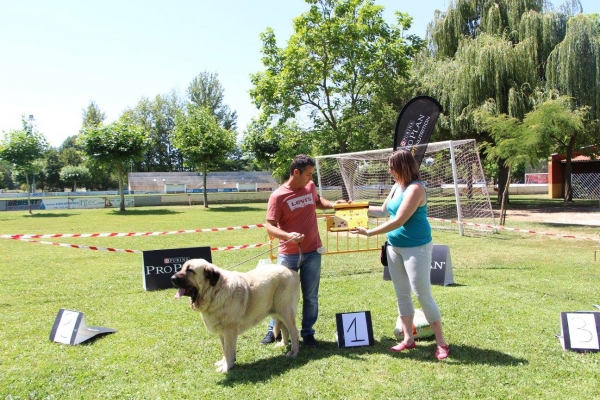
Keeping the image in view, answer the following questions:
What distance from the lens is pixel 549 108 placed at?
16062 mm

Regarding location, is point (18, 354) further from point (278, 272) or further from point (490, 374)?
point (490, 374)

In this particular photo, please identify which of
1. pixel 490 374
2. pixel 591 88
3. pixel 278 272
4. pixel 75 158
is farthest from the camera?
pixel 75 158

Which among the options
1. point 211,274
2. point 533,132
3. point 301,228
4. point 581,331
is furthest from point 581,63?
point 211,274

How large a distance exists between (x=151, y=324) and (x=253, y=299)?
203 centimetres

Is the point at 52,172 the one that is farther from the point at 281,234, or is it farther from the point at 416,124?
the point at 281,234

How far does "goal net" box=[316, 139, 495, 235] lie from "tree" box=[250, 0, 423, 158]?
7866 millimetres

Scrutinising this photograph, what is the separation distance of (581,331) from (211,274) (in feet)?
12.2

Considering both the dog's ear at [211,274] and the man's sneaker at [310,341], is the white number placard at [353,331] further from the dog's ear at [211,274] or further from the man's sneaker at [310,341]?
the dog's ear at [211,274]

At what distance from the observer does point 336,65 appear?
26422mm

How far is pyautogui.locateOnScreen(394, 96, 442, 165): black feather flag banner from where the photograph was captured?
412 inches

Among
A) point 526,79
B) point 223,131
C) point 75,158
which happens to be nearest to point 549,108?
point 526,79

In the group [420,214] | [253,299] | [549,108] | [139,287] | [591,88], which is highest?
[591,88]

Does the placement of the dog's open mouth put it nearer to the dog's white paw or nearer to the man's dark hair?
the dog's white paw

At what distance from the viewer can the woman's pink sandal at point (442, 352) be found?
4.19 meters
